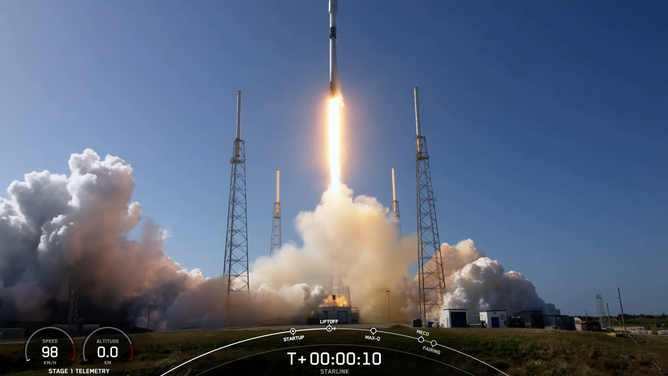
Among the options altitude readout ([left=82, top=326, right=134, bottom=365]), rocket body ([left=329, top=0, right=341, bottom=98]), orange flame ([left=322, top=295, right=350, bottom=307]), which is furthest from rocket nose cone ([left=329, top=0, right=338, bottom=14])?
altitude readout ([left=82, top=326, right=134, bottom=365])

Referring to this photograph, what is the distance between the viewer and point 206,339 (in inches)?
1854

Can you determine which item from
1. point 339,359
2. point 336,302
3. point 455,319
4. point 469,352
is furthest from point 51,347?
point 336,302

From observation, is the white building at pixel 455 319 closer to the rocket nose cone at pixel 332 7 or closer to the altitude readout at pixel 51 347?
the altitude readout at pixel 51 347

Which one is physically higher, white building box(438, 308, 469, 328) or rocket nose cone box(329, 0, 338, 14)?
rocket nose cone box(329, 0, 338, 14)

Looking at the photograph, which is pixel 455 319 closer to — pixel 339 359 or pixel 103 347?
pixel 339 359

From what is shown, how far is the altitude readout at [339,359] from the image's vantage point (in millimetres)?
36781

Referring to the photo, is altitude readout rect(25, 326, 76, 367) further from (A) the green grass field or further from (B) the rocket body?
(B) the rocket body

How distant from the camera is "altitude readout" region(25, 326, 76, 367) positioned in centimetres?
3391

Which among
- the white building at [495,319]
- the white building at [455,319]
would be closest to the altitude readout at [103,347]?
the white building at [455,319]

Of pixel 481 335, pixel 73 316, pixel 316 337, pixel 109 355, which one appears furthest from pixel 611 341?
pixel 73 316

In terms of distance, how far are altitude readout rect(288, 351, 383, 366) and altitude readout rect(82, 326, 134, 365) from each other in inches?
479

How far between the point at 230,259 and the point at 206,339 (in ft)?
105

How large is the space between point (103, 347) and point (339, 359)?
53.5ft

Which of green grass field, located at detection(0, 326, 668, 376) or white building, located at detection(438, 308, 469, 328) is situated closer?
green grass field, located at detection(0, 326, 668, 376)
